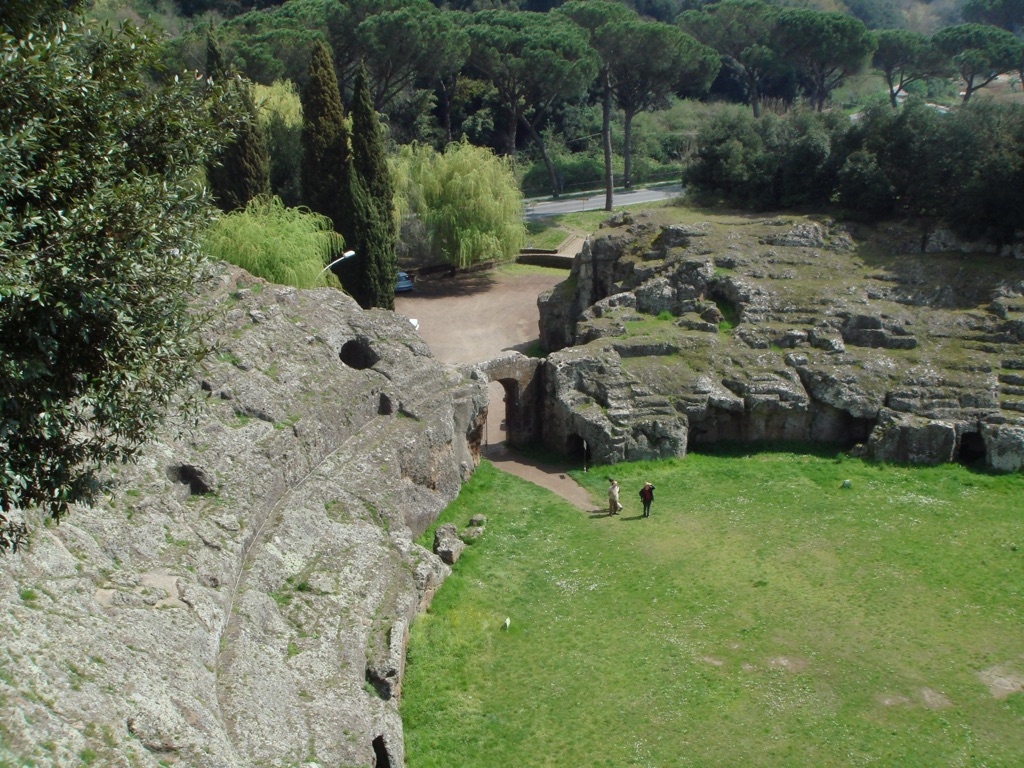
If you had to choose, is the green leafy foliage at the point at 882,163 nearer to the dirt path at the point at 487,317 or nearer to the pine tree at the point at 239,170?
the dirt path at the point at 487,317

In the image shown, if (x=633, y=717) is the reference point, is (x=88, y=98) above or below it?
above

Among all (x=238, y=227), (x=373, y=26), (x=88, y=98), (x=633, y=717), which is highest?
(x=373, y=26)

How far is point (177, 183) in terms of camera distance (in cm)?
1479

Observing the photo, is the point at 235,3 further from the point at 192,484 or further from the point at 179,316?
the point at 179,316

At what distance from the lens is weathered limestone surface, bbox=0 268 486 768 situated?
48.8 ft

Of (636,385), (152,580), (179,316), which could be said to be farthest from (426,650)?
(636,385)

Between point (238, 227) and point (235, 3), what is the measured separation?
53121mm

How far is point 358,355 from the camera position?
3044 cm

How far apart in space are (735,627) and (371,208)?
23.9 m

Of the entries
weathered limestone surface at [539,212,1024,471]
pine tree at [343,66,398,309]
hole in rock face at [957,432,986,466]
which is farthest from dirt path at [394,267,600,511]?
hole in rock face at [957,432,986,466]

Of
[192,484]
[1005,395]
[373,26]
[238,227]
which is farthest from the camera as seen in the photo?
[373,26]

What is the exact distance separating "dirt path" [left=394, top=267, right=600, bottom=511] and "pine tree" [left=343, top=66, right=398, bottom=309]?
10.2 feet

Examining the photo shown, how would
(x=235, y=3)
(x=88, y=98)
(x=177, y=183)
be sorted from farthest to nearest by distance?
1. (x=235, y=3)
2. (x=177, y=183)
3. (x=88, y=98)

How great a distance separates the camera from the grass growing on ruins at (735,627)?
19.7 meters
